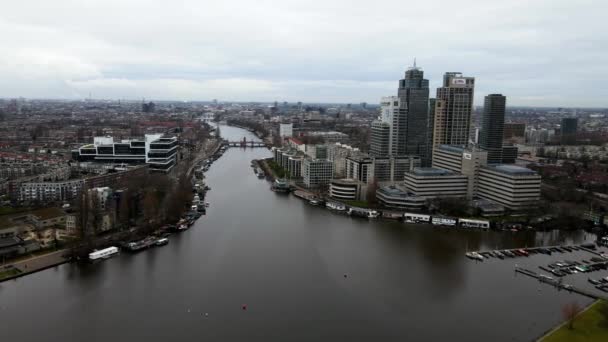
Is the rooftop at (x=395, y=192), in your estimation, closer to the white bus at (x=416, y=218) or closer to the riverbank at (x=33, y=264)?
the white bus at (x=416, y=218)

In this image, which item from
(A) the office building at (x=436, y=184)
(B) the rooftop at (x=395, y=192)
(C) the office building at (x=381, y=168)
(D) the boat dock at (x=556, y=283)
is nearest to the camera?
(D) the boat dock at (x=556, y=283)

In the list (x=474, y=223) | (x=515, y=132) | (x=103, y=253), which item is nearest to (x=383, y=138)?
(x=474, y=223)

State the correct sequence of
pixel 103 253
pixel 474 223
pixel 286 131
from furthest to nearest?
pixel 286 131, pixel 474 223, pixel 103 253

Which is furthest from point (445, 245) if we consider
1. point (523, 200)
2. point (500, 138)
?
point (500, 138)

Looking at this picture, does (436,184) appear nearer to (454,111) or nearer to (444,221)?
(444,221)

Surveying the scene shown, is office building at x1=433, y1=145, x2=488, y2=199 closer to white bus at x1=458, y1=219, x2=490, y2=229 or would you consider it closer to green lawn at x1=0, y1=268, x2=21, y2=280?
white bus at x1=458, y1=219, x2=490, y2=229

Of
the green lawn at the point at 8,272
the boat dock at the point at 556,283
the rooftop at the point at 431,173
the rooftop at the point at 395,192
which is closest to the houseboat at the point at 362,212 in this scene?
the rooftop at the point at 395,192

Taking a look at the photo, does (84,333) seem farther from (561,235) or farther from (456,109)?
(456,109)
